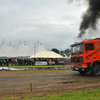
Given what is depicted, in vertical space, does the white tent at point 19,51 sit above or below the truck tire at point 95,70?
above

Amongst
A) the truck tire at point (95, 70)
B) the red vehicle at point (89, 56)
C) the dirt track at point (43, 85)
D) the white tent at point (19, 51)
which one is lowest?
the dirt track at point (43, 85)

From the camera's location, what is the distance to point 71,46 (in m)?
12.4

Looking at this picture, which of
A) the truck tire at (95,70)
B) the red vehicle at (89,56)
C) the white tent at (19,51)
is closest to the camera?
the red vehicle at (89,56)

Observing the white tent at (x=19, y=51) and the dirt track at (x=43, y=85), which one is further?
the white tent at (x=19, y=51)

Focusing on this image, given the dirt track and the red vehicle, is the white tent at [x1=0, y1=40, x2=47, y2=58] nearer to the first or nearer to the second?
the red vehicle

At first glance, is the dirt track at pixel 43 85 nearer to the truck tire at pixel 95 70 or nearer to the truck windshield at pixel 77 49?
the truck tire at pixel 95 70

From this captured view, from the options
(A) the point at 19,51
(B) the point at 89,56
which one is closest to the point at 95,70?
(B) the point at 89,56

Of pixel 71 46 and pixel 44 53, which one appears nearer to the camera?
pixel 71 46

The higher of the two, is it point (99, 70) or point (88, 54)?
point (88, 54)

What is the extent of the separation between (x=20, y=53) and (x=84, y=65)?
115 feet

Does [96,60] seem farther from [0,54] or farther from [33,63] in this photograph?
[0,54]

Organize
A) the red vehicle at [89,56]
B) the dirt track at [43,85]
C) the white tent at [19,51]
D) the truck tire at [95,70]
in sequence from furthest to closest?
the white tent at [19,51]
the truck tire at [95,70]
the red vehicle at [89,56]
the dirt track at [43,85]

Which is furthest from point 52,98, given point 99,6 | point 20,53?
point 20,53

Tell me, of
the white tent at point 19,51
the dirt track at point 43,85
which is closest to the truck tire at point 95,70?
the dirt track at point 43,85
